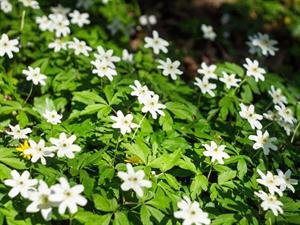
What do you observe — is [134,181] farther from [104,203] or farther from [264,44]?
[264,44]

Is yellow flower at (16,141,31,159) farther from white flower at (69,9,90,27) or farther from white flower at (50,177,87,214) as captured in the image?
white flower at (69,9,90,27)

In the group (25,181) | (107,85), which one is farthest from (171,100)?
(25,181)

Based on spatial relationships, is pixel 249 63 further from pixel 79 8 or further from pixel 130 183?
pixel 79 8

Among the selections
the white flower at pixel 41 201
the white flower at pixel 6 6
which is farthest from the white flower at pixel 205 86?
the white flower at pixel 6 6

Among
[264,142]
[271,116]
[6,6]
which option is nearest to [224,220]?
[264,142]

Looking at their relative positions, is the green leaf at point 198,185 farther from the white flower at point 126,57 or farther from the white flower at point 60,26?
the white flower at point 60,26

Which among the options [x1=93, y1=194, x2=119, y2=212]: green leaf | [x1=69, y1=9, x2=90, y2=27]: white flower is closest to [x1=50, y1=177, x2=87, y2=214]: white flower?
[x1=93, y1=194, x2=119, y2=212]: green leaf
